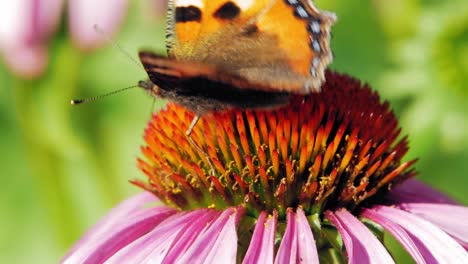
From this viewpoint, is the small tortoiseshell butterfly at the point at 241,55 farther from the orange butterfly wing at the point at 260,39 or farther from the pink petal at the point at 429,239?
the pink petal at the point at 429,239

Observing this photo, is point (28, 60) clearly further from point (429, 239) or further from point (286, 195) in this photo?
point (429, 239)

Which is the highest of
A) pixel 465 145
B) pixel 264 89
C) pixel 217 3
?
pixel 217 3

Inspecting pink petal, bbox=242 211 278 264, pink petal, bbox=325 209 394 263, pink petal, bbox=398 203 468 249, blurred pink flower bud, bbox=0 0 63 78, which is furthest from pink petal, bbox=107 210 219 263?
blurred pink flower bud, bbox=0 0 63 78

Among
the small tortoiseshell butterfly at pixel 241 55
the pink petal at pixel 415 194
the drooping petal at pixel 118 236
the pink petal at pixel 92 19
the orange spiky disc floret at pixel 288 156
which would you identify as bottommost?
the drooping petal at pixel 118 236

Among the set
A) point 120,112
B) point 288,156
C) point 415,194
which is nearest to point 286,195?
point 288,156

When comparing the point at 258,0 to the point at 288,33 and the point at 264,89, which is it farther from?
the point at 264,89

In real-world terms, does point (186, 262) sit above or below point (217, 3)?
below

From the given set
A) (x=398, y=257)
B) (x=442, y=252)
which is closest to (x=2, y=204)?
(x=398, y=257)

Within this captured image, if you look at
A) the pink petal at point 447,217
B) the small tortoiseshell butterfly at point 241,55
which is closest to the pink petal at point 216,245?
the small tortoiseshell butterfly at point 241,55
